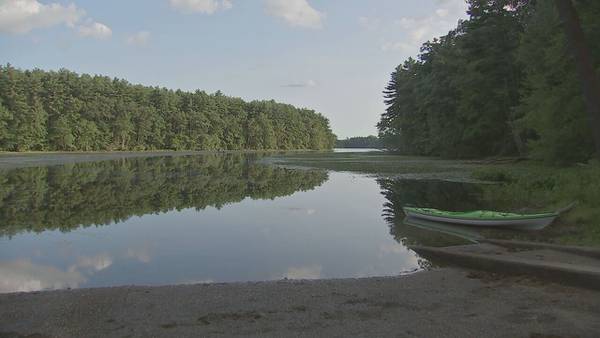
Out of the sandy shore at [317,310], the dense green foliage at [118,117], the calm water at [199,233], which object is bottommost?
the calm water at [199,233]

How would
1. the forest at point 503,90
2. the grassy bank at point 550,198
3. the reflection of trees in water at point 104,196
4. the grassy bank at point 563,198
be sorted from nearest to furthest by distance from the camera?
the grassy bank at point 563,198 < the grassy bank at point 550,198 < the reflection of trees in water at point 104,196 < the forest at point 503,90

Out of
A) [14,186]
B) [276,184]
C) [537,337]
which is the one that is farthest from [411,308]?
[14,186]

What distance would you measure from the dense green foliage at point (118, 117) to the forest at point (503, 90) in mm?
55838

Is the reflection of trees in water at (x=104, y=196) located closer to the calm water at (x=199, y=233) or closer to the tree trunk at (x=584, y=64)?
the calm water at (x=199, y=233)

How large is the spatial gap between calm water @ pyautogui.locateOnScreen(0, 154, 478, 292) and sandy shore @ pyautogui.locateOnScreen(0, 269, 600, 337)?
1647 millimetres

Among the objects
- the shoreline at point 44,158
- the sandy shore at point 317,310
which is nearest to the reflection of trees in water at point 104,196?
the sandy shore at point 317,310

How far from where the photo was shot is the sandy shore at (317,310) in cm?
538

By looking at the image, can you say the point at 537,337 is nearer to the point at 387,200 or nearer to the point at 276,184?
the point at 387,200

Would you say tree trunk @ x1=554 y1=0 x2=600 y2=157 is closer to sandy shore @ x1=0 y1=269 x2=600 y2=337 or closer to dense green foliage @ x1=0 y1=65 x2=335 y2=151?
sandy shore @ x1=0 y1=269 x2=600 y2=337

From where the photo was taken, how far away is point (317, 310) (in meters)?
6.29

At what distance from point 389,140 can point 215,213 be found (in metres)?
76.1

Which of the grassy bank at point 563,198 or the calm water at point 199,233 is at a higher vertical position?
the grassy bank at point 563,198

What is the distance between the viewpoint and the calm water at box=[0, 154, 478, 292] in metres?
9.48

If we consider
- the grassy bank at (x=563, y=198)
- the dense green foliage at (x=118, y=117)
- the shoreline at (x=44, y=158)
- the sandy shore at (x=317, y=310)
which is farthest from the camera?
the dense green foliage at (x=118, y=117)
